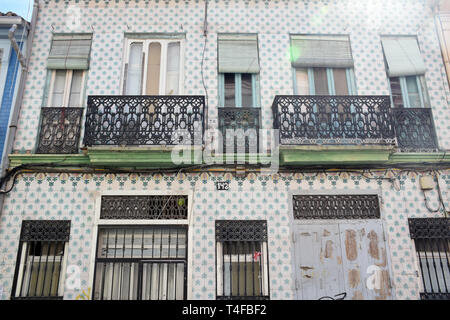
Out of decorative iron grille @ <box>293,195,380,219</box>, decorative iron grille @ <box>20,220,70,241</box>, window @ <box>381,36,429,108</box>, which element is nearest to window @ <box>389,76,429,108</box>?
window @ <box>381,36,429,108</box>

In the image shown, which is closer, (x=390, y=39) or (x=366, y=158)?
(x=366, y=158)

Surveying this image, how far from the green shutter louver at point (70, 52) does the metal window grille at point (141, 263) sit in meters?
3.93

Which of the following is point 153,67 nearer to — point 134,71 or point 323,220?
point 134,71

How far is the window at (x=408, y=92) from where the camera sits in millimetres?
8414

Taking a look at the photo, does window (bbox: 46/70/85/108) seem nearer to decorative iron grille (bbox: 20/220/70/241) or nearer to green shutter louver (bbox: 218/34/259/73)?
decorative iron grille (bbox: 20/220/70/241)

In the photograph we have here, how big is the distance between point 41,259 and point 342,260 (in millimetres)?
6155

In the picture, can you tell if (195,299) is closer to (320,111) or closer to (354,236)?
(354,236)

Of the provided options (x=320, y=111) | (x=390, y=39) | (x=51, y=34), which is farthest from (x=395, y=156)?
(x=51, y=34)

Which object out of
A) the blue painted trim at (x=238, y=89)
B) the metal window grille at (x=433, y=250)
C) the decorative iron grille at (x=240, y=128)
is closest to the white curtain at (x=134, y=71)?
the decorative iron grille at (x=240, y=128)

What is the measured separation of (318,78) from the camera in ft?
28.1

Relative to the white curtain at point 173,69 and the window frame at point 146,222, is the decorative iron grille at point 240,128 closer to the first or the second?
the white curtain at point 173,69

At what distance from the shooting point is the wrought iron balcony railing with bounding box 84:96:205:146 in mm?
7496

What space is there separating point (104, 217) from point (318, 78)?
19.0 ft

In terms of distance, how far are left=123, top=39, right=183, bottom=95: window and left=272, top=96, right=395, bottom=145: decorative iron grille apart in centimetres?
255
